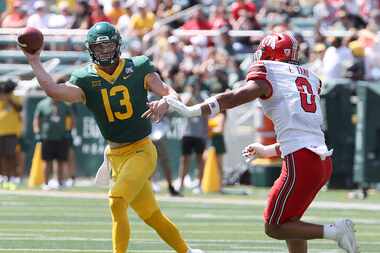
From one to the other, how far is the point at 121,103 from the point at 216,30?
12.0m

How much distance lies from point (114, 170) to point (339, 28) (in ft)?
38.8

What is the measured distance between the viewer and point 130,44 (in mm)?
19781

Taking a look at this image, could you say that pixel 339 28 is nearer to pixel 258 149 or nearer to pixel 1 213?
pixel 1 213

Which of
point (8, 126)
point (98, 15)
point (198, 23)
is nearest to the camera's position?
point (8, 126)

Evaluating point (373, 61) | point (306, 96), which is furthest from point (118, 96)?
point (373, 61)

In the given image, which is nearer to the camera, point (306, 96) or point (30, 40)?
point (306, 96)

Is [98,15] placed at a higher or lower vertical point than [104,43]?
lower

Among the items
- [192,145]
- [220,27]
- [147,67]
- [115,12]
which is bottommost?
[192,145]

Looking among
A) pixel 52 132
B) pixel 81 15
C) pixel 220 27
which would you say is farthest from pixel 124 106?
pixel 81 15

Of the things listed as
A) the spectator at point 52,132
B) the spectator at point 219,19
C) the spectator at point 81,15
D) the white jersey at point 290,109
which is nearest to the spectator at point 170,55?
the spectator at point 219,19

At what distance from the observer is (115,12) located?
2220 centimetres

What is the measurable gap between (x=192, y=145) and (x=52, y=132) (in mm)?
2167

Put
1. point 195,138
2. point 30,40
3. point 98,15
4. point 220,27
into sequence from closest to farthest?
point 30,40
point 195,138
point 220,27
point 98,15

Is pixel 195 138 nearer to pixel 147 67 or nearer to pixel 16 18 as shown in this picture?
pixel 16 18
